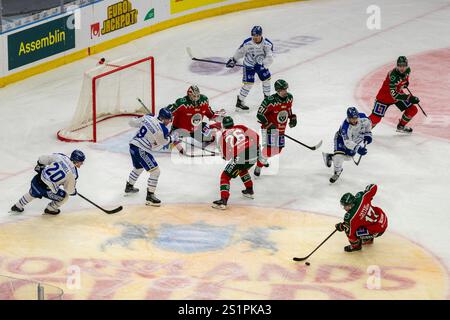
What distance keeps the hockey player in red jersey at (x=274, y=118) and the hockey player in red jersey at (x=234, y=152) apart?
111 cm

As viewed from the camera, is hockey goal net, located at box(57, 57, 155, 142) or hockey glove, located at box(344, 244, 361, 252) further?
hockey goal net, located at box(57, 57, 155, 142)

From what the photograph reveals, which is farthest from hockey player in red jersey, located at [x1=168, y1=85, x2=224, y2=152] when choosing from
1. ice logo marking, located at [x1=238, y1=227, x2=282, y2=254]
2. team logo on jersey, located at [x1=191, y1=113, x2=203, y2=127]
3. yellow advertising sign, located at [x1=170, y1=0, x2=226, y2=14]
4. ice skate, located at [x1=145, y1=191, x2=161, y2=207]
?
yellow advertising sign, located at [x1=170, y1=0, x2=226, y2=14]

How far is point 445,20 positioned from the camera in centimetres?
2573

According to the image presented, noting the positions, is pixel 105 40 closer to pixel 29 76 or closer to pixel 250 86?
pixel 29 76

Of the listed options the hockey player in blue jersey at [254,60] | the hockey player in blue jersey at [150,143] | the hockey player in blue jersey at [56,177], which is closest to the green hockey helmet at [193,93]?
the hockey player in blue jersey at [150,143]

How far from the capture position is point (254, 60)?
2036 centimetres

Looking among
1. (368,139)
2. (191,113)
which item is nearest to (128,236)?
(191,113)

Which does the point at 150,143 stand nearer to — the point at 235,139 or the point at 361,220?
the point at 235,139

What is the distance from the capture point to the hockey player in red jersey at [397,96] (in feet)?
62.0

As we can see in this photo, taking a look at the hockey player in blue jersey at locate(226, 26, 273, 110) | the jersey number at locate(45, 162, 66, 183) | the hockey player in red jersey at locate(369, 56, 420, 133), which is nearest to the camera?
the jersey number at locate(45, 162, 66, 183)

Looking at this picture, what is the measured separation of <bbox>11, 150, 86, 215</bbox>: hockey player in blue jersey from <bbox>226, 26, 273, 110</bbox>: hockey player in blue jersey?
526 cm

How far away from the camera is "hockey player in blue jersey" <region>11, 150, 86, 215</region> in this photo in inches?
615

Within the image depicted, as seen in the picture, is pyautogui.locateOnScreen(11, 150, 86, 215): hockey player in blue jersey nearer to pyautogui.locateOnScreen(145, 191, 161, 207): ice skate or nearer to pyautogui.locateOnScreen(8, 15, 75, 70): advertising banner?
pyautogui.locateOnScreen(145, 191, 161, 207): ice skate

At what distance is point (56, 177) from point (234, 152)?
238cm
